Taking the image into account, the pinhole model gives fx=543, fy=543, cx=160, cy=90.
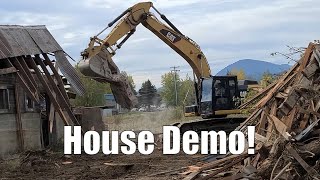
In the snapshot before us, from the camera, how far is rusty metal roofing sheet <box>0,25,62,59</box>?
18.6 metres

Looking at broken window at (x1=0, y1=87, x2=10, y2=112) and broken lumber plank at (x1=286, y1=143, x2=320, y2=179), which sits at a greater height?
broken window at (x1=0, y1=87, x2=10, y2=112)

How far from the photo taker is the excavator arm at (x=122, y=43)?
20078 mm

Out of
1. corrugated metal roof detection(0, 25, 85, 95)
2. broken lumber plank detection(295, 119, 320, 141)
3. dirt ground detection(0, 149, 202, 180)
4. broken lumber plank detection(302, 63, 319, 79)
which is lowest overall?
dirt ground detection(0, 149, 202, 180)

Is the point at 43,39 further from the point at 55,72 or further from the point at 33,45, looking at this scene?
the point at 55,72

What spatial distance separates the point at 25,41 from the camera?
794 inches

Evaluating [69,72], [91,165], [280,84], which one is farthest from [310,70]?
[69,72]

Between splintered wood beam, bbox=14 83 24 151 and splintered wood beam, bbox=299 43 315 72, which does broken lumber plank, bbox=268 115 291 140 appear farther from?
splintered wood beam, bbox=14 83 24 151

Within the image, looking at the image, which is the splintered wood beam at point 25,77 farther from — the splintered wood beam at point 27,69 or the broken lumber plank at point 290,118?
the broken lumber plank at point 290,118

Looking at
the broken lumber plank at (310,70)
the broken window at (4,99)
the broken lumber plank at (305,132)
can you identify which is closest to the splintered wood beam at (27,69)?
the broken window at (4,99)

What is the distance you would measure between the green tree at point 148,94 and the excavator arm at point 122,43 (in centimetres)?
7005

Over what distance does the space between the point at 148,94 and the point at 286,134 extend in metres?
92.2

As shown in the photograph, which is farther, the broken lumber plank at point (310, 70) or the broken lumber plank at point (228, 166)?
the broken lumber plank at point (228, 166)

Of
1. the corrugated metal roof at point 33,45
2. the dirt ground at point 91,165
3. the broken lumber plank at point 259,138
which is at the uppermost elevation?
the corrugated metal roof at point 33,45

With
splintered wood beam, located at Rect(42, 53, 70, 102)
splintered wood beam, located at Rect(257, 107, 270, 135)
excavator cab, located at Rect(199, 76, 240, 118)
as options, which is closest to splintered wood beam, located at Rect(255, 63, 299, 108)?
splintered wood beam, located at Rect(257, 107, 270, 135)
